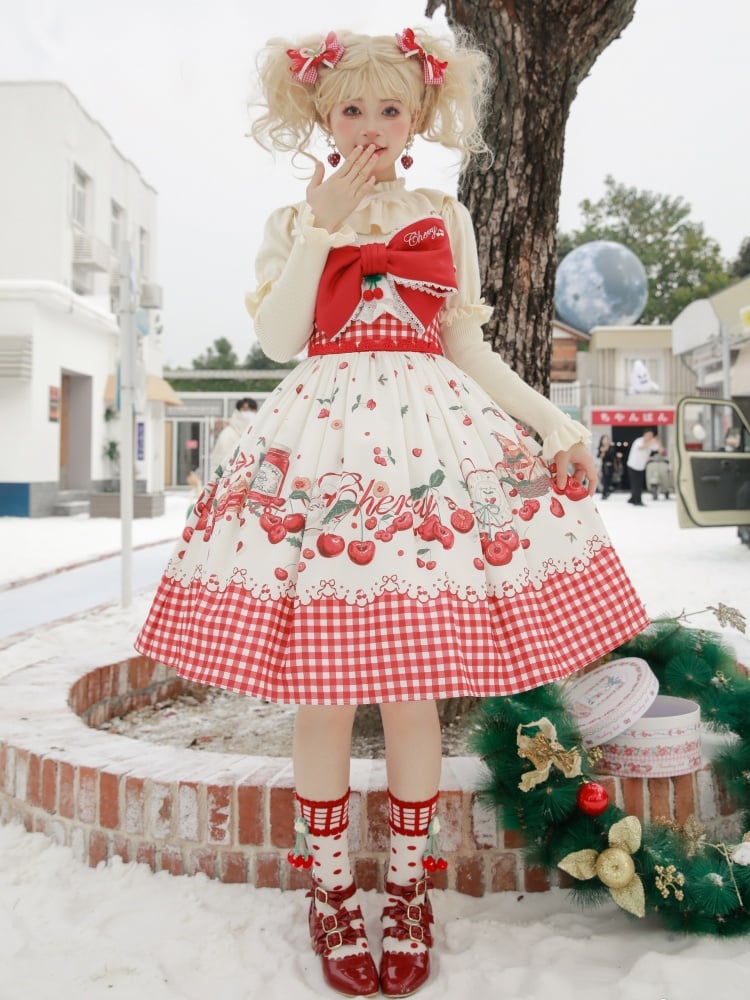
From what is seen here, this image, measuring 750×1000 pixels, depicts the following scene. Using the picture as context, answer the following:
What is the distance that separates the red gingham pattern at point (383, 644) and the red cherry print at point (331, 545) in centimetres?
8

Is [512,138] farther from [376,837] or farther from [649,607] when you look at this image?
[649,607]

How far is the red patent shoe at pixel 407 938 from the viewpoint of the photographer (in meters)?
1.36

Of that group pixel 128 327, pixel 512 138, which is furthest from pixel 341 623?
pixel 128 327

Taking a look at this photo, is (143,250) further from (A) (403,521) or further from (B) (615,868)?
(B) (615,868)

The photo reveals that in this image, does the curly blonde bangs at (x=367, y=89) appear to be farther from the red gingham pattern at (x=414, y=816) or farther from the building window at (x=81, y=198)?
the building window at (x=81, y=198)

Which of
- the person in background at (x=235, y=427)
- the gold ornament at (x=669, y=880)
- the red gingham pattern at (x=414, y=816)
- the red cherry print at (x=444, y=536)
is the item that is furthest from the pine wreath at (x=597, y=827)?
the person in background at (x=235, y=427)

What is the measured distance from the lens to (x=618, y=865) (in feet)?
4.92

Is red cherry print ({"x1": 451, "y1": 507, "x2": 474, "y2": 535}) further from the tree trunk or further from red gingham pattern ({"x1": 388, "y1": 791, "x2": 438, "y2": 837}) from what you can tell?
the tree trunk

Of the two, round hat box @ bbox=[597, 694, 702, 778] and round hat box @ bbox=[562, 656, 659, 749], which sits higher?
round hat box @ bbox=[562, 656, 659, 749]

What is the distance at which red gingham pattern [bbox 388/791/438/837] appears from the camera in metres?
1.47

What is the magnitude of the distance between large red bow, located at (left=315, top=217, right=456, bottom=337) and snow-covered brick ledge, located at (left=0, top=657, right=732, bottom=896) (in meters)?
0.99

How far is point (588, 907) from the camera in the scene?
1586mm

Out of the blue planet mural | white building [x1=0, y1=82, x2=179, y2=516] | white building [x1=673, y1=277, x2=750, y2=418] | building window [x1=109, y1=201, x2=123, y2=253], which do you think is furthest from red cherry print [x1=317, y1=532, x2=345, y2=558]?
the blue planet mural

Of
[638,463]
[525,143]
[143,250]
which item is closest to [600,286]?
[638,463]
